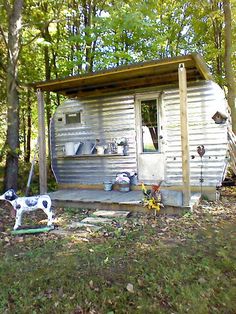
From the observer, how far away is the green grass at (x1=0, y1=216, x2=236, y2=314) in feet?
9.16

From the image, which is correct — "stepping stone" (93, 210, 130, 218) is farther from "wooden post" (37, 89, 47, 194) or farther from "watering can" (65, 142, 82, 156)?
"watering can" (65, 142, 82, 156)

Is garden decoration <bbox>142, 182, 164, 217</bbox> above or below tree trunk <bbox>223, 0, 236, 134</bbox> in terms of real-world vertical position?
below

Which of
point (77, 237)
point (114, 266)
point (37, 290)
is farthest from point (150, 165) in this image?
point (37, 290)

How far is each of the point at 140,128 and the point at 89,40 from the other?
3.59m

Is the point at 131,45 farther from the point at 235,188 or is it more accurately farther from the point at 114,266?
the point at 114,266

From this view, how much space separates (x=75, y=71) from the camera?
10.9m

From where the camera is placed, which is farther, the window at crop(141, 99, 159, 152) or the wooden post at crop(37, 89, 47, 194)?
the window at crop(141, 99, 159, 152)

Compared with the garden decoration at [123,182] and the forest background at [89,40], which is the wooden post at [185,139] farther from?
the forest background at [89,40]

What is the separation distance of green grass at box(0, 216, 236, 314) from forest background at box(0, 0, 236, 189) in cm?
369

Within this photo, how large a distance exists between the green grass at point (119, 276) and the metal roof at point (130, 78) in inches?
123

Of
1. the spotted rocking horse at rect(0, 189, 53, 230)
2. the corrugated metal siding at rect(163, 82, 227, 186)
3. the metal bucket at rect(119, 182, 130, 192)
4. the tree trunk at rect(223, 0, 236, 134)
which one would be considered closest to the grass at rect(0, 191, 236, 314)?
the spotted rocking horse at rect(0, 189, 53, 230)

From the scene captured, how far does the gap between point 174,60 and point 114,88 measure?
8.16ft

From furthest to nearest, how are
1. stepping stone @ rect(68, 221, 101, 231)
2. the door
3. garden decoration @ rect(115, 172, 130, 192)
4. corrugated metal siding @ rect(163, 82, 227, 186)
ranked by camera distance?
the door < garden decoration @ rect(115, 172, 130, 192) < corrugated metal siding @ rect(163, 82, 227, 186) < stepping stone @ rect(68, 221, 101, 231)

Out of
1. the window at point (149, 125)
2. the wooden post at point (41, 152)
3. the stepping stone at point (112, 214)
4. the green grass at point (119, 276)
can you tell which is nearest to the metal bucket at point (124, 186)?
the window at point (149, 125)
